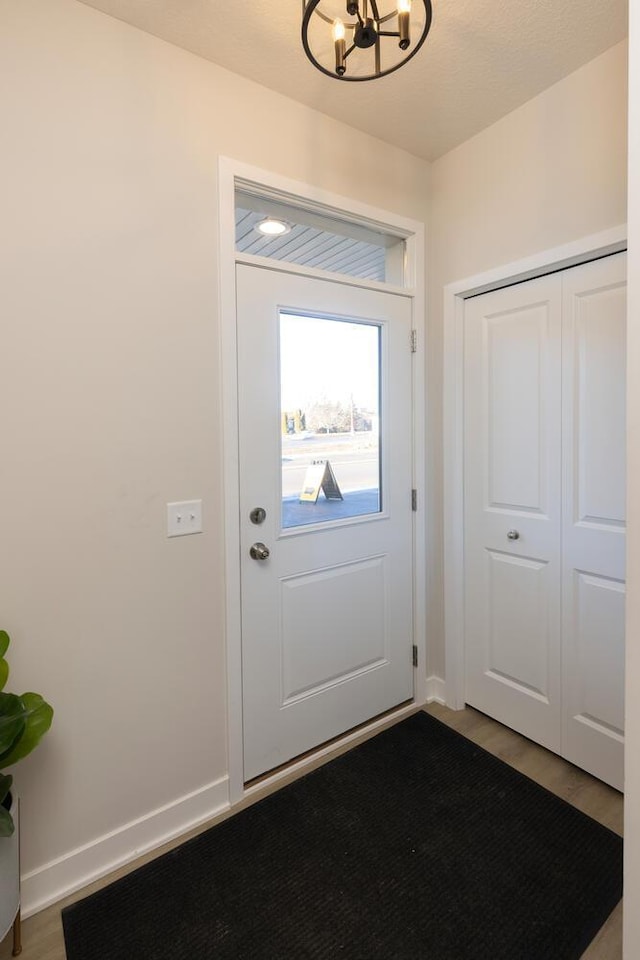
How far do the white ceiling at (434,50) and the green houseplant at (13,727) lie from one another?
1922 mm

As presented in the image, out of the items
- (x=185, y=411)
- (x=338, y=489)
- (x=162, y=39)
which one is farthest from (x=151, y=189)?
(x=338, y=489)

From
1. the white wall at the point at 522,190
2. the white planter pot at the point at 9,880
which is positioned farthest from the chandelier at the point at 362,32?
the white planter pot at the point at 9,880

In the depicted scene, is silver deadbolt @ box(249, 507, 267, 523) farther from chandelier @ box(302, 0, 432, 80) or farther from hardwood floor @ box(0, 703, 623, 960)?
chandelier @ box(302, 0, 432, 80)

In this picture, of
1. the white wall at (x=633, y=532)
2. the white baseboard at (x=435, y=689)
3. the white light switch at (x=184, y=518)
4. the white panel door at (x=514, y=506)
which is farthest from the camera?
the white baseboard at (x=435, y=689)

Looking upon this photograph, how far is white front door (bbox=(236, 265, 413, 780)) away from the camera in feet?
6.12

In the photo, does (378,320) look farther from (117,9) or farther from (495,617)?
(495,617)

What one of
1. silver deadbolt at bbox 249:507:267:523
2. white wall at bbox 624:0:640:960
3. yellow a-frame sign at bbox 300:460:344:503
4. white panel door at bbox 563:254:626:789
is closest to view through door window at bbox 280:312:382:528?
yellow a-frame sign at bbox 300:460:344:503

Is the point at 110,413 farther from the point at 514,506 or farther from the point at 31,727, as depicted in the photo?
the point at 514,506

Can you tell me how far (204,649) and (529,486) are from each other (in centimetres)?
150

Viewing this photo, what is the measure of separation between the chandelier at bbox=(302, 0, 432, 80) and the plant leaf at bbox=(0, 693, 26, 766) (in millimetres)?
1769

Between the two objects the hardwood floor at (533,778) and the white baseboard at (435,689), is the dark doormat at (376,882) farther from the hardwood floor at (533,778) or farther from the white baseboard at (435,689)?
the white baseboard at (435,689)

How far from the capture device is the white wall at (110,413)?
1388mm

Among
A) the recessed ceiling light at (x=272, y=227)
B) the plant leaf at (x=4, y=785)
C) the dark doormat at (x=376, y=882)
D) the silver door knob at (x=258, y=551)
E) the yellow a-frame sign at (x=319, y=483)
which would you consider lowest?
the dark doormat at (x=376, y=882)

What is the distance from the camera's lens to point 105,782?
1562mm
